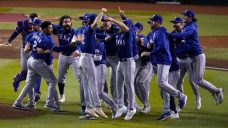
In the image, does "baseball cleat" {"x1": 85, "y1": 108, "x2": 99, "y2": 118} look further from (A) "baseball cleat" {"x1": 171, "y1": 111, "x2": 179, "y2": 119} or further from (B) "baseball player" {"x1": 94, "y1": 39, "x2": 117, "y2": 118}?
(A) "baseball cleat" {"x1": 171, "y1": 111, "x2": 179, "y2": 119}

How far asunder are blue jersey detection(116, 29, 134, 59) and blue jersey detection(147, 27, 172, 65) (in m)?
0.44

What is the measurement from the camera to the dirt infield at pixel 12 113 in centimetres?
1096

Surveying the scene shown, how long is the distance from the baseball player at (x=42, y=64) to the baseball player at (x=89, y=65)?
2.27ft

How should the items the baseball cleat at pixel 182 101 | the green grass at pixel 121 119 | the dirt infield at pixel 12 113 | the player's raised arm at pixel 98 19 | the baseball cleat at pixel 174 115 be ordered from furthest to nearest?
the baseball cleat at pixel 182 101 < the baseball cleat at pixel 174 115 < the dirt infield at pixel 12 113 < the green grass at pixel 121 119 < the player's raised arm at pixel 98 19

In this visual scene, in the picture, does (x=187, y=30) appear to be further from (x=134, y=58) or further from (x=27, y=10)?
(x=27, y=10)

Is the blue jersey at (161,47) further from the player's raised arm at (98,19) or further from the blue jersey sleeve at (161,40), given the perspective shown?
the player's raised arm at (98,19)

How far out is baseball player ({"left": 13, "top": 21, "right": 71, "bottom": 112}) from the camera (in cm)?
1111

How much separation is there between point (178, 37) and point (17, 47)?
29.3 ft

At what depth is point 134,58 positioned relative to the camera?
11156mm

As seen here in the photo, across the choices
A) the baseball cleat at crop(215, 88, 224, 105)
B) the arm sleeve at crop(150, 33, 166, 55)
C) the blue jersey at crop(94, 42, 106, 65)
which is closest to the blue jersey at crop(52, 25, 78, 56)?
the blue jersey at crop(94, 42, 106, 65)
